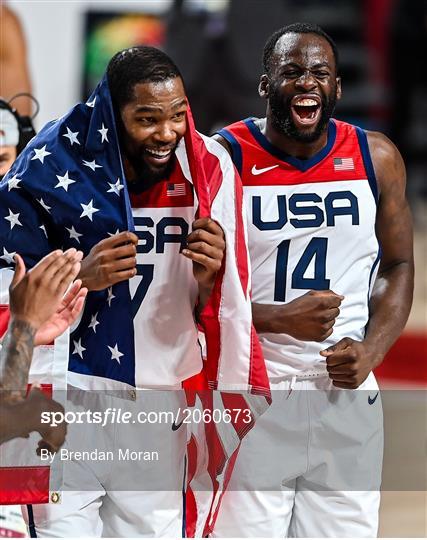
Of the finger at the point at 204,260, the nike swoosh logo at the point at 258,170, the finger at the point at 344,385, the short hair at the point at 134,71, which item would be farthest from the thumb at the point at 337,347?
the short hair at the point at 134,71

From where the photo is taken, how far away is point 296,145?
3508mm

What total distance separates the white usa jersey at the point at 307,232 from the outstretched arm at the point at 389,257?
45 millimetres

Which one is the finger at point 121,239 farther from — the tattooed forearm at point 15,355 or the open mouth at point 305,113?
the open mouth at point 305,113

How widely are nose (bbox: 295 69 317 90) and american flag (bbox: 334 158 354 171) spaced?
0.83 ft

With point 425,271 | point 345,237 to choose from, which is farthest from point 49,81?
point 345,237

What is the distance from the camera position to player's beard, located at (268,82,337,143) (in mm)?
3426

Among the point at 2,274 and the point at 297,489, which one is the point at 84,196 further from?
the point at 297,489

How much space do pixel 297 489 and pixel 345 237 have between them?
727 millimetres

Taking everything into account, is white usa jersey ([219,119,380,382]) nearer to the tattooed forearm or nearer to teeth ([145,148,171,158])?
teeth ([145,148,171,158])

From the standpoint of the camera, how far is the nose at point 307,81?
338 cm

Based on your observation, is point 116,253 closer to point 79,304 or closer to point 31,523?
point 79,304

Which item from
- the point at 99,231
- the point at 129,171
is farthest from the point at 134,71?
the point at 99,231

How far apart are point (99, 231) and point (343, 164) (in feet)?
2.55

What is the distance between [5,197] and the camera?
3.18m
